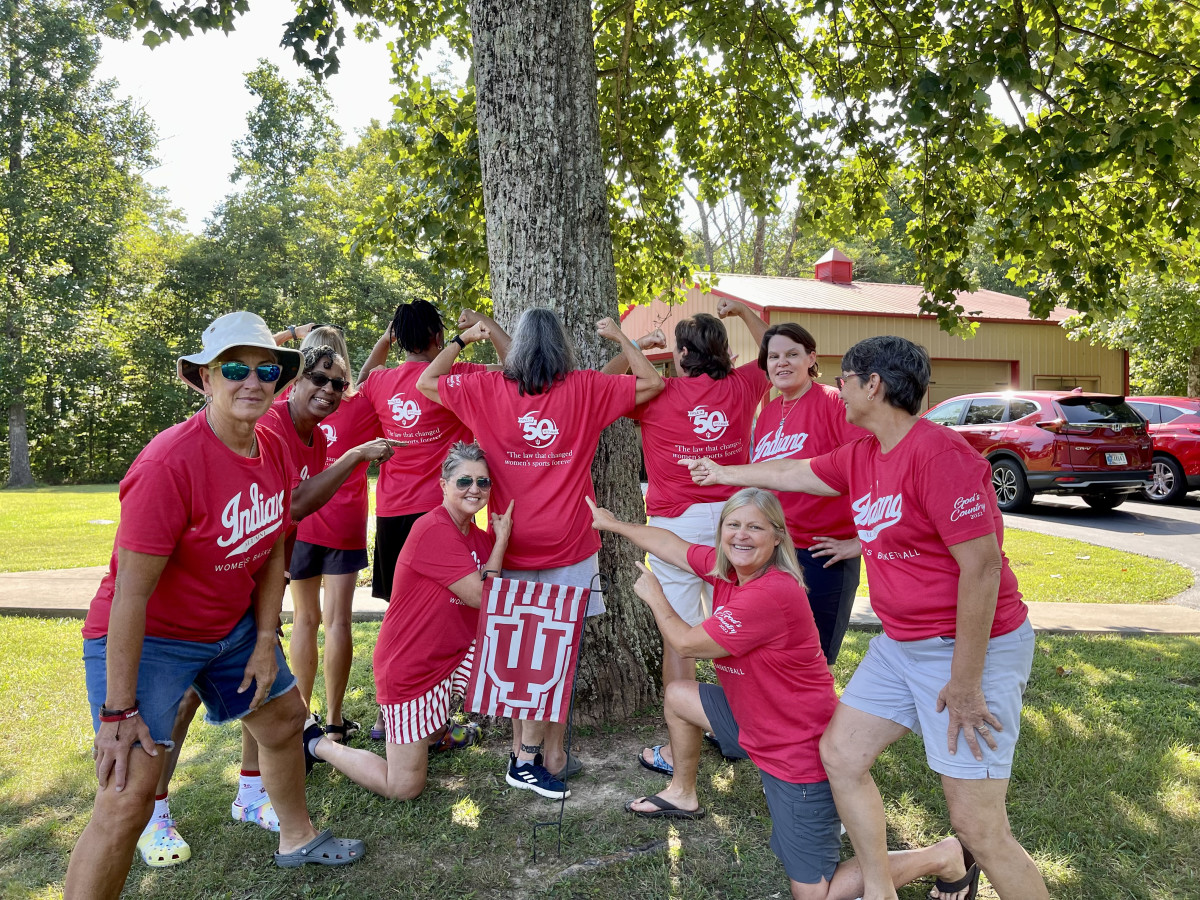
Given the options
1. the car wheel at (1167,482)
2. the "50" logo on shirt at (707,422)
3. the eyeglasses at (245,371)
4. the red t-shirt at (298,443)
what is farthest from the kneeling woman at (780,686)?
the car wheel at (1167,482)

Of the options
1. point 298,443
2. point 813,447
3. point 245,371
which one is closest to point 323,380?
point 298,443

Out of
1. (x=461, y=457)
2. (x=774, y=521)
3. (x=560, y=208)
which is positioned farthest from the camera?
(x=560, y=208)

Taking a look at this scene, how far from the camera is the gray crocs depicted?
122 inches

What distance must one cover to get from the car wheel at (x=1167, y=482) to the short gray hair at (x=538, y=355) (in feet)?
42.7

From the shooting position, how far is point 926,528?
2.47 metres

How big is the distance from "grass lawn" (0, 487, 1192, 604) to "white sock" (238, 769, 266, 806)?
4.77 m

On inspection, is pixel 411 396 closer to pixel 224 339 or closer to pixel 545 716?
pixel 224 339

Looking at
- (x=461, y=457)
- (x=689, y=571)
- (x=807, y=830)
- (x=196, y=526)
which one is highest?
(x=461, y=457)

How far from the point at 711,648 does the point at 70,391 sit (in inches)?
1261

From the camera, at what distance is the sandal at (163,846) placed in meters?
3.14

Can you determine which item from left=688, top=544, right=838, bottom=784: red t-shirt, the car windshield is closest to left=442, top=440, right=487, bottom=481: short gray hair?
left=688, top=544, right=838, bottom=784: red t-shirt

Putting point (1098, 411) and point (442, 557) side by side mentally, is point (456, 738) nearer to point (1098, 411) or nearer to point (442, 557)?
point (442, 557)

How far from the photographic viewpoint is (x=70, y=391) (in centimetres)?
2816

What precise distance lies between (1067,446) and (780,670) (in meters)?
10.7
